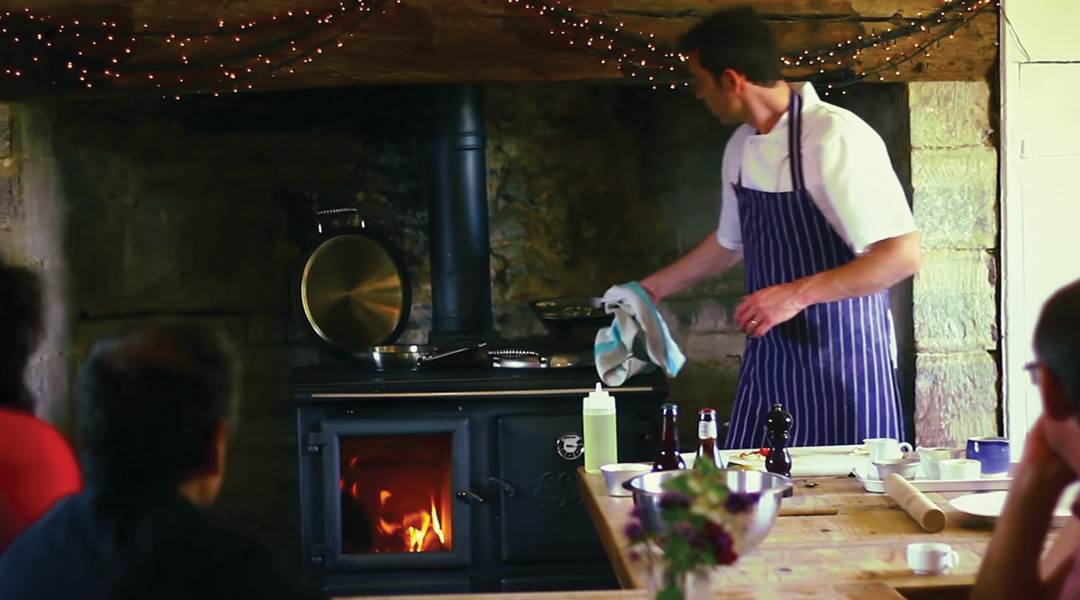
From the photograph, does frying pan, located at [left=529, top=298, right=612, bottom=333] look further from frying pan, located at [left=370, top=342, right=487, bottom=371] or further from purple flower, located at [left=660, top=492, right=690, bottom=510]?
purple flower, located at [left=660, top=492, right=690, bottom=510]

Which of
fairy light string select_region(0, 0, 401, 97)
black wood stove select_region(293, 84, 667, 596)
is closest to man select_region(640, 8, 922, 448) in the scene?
black wood stove select_region(293, 84, 667, 596)

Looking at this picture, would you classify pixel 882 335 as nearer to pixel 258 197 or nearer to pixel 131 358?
pixel 131 358

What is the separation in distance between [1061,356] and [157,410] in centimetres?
102

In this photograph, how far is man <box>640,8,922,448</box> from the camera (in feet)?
8.92

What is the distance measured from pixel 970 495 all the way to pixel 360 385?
6.21ft

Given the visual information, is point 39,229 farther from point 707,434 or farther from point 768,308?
point 707,434

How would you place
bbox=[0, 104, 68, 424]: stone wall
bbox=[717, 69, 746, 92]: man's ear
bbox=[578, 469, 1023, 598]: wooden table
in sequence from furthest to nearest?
1. bbox=[0, 104, 68, 424]: stone wall
2. bbox=[717, 69, 746, 92]: man's ear
3. bbox=[578, 469, 1023, 598]: wooden table

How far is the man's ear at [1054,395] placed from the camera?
1408 mm

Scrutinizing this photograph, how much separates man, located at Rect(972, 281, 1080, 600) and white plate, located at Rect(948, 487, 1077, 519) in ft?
1.08

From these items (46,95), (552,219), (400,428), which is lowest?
(400,428)

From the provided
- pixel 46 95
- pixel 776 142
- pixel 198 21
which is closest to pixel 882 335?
pixel 776 142

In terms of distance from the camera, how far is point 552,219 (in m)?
4.44

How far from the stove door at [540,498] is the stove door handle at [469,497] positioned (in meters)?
0.08

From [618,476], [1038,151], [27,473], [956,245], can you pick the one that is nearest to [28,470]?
[27,473]
